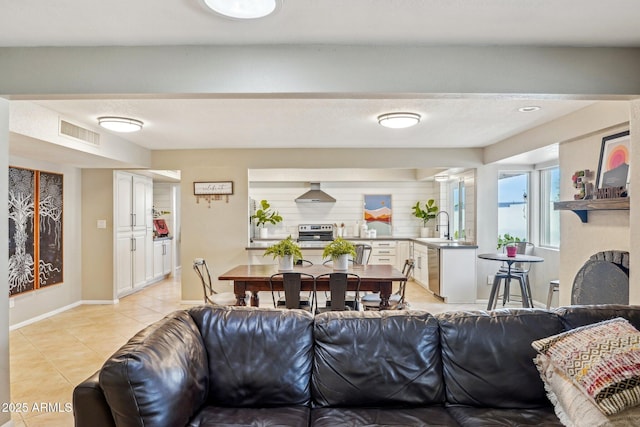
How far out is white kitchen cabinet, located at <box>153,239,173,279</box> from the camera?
7.78 meters

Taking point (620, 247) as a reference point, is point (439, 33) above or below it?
above

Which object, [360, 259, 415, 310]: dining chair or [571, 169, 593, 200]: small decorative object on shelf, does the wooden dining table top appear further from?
[571, 169, 593, 200]: small decorative object on shelf

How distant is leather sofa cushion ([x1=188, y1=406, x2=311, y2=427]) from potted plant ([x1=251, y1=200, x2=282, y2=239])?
20.1 ft

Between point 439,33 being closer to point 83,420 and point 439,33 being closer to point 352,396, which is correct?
point 352,396

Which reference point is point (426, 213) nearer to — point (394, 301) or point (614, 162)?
point (394, 301)

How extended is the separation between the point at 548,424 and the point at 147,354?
1716mm

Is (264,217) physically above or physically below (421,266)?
above

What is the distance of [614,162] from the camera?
330 centimetres

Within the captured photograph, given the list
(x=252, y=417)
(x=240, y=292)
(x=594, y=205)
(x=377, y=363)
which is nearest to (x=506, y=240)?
(x=594, y=205)

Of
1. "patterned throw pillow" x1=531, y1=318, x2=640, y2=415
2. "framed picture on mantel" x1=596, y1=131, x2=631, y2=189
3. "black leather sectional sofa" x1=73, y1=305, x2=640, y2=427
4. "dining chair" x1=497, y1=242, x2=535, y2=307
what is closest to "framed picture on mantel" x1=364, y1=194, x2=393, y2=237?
"dining chair" x1=497, y1=242, x2=535, y2=307

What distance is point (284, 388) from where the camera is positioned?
196 cm

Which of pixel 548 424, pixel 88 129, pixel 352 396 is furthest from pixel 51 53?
pixel 548 424

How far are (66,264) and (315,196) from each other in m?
4.48

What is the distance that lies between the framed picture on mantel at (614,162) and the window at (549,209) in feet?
7.24
